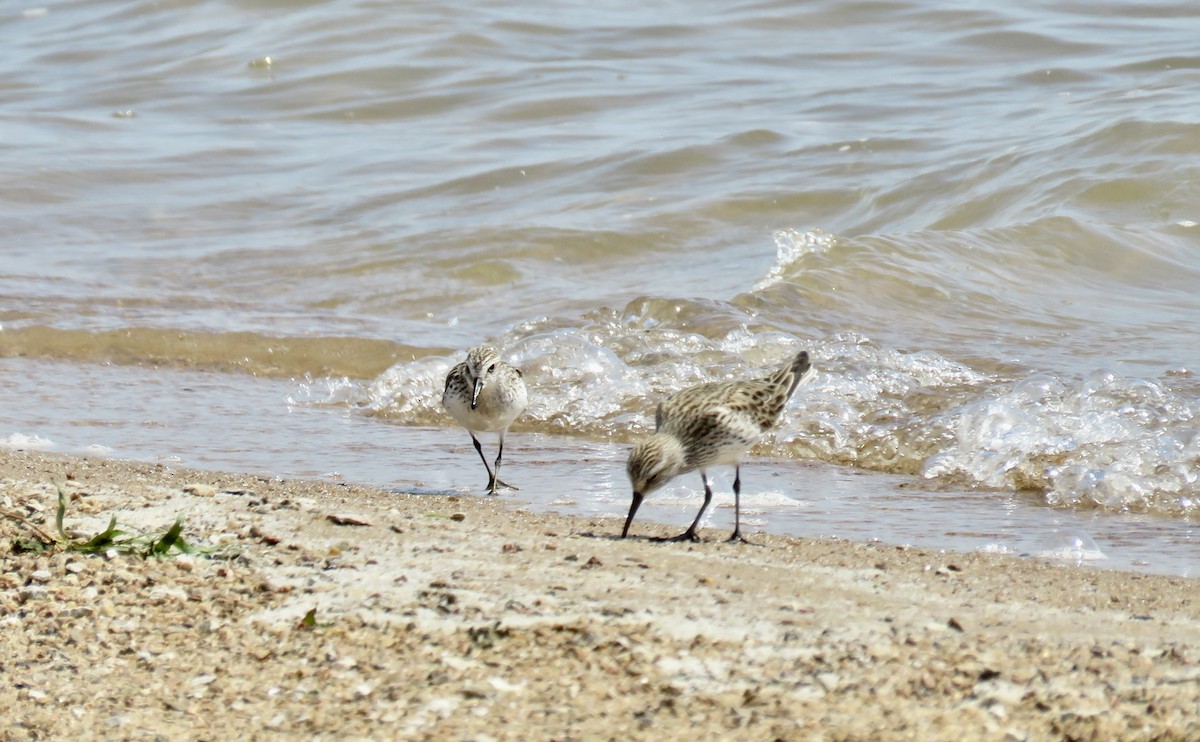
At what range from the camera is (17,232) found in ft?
Result: 45.6

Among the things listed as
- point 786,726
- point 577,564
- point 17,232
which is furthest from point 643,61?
point 786,726

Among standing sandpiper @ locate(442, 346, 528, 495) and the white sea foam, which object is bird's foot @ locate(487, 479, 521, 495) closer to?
standing sandpiper @ locate(442, 346, 528, 495)

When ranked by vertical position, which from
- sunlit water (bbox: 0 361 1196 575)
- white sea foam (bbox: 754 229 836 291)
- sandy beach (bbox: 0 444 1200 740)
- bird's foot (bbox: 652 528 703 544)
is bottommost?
sunlit water (bbox: 0 361 1196 575)

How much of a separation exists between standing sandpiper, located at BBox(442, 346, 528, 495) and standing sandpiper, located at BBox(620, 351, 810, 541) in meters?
1.07

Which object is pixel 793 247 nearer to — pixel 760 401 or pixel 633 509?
pixel 760 401

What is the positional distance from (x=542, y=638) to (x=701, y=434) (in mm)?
1861

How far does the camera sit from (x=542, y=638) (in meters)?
4.14

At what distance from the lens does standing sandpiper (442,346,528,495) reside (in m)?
6.98

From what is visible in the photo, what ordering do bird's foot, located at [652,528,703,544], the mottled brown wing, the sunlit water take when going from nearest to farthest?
1. bird's foot, located at [652,528,703,544]
2. the mottled brown wing
3. the sunlit water

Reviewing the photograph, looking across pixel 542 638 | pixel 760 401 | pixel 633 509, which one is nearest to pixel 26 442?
pixel 633 509

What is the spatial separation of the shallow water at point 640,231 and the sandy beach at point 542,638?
1544mm

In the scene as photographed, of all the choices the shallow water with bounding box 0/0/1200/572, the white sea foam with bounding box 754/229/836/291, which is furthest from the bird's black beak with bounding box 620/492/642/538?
the white sea foam with bounding box 754/229/836/291

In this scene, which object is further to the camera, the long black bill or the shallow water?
the shallow water

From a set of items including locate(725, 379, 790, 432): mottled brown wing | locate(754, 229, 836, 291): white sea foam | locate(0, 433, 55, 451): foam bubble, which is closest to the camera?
locate(725, 379, 790, 432): mottled brown wing
